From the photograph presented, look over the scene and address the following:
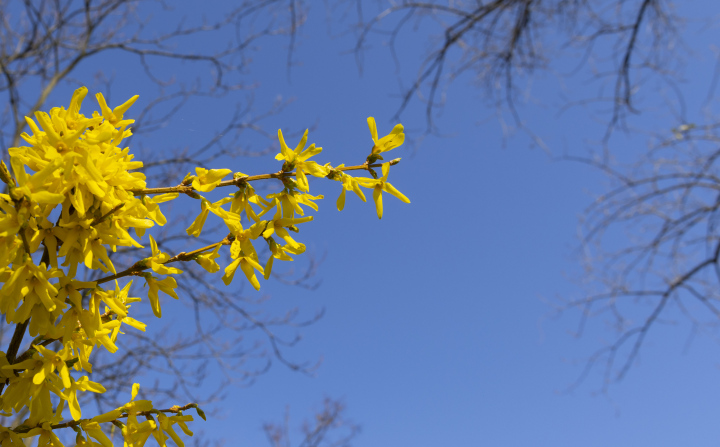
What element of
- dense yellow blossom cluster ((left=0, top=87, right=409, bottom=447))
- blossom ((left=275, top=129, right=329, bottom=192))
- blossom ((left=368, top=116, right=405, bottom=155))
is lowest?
dense yellow blossom cluster ((left=0, top=87, right=409, bottom=447))

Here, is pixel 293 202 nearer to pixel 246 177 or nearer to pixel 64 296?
pixel 246 177

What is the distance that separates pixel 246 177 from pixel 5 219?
447 mm

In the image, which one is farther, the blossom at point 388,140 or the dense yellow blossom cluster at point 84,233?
the blossom at point 388,140

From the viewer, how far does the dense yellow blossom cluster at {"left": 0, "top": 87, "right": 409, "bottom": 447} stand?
91 cm

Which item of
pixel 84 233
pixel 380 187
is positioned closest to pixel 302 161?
pixel 380 187

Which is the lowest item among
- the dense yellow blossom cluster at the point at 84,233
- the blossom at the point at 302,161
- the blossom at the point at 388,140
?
the dense yellow blossom cluster at the point at 84,233

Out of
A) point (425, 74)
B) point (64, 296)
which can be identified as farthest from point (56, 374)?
point (425, 74)

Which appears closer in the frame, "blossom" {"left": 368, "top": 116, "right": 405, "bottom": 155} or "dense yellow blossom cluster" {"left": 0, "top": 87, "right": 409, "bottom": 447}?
"dense yellow blossom cluster" {"left": 0, "top": 87, "right": 409, "bottom": 447}

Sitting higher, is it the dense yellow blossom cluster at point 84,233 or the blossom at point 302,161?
the blossom at point 302,161

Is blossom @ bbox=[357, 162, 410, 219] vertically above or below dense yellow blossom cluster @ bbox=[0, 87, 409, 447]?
above

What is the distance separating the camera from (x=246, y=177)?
3.57 feet

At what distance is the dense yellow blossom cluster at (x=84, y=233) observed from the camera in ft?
2.98

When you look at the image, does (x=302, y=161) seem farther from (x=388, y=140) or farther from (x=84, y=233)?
(x=84, y=233)

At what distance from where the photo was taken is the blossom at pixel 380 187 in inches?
44.0
